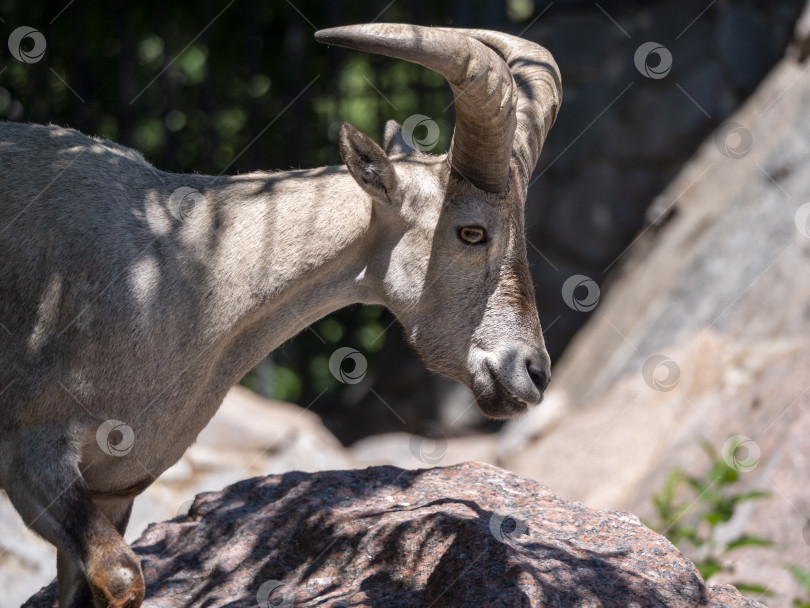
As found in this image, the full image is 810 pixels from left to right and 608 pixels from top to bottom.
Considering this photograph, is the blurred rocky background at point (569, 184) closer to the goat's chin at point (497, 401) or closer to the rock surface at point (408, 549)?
the rock surface at point (408, 549)

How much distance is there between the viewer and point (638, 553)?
13.4 feet

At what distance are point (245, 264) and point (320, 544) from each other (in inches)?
47.5

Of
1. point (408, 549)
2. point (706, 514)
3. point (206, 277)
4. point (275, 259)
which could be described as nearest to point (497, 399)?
point (408, 549)

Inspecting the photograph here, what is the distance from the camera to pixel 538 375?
4242mm

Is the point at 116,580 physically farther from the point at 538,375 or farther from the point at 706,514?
the point at 706,514

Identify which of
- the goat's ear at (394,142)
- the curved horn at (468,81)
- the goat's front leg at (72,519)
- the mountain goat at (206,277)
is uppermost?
the curved horn at (468,81)

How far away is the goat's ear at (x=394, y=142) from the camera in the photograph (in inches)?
192

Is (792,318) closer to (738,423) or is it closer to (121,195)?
(738,423)

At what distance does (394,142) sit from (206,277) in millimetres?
1276

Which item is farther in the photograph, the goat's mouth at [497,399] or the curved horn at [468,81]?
the goat's mouth at [497,399]

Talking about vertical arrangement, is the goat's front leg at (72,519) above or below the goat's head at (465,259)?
below

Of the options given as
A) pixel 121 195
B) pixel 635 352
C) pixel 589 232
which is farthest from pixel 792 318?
pixel 121 195

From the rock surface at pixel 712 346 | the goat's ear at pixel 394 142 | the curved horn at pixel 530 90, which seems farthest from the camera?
the rock surface at pixel 712 346

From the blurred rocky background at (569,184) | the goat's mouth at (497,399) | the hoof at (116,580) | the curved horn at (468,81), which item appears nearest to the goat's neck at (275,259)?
the curved horn at (468,81)
